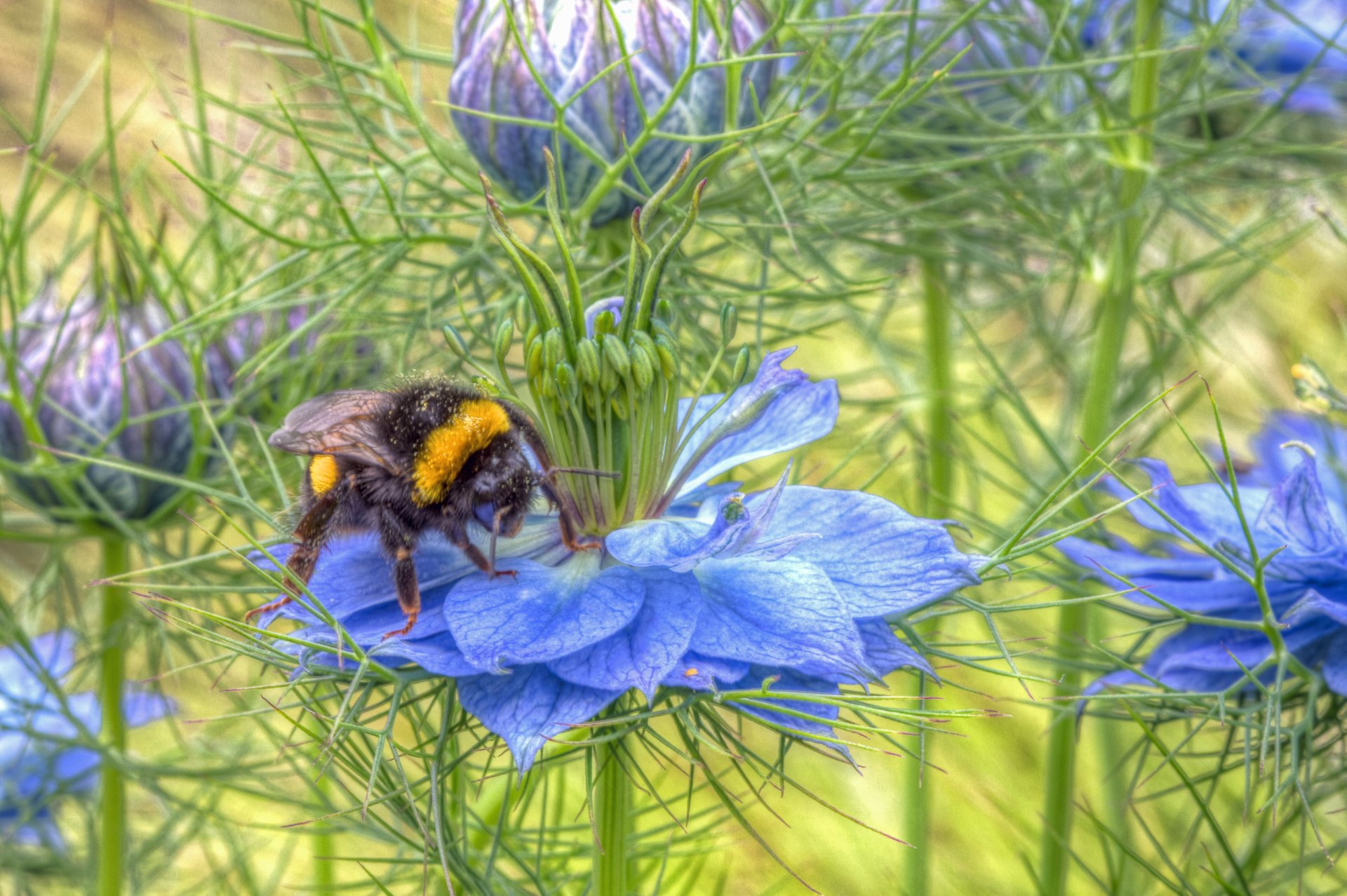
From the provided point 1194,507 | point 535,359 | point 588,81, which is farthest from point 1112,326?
point 535,359

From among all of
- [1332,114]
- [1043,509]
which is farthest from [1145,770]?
[1043,509]

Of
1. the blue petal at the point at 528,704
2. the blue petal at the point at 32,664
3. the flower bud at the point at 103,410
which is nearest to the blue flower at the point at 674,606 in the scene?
the blue petal at the point at 528,704

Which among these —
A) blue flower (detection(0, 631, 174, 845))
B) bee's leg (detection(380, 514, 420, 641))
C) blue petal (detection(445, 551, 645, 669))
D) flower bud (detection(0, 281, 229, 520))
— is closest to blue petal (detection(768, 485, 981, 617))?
blue petal (detection(445, 551, 645, 669))

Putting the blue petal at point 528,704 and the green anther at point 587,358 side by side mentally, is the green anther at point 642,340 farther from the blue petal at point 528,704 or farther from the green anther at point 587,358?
the blue petal at point 528,704

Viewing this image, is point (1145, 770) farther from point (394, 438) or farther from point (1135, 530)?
point (394, 438)

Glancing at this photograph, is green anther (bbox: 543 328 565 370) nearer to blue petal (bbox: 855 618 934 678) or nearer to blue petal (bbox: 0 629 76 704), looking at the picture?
blue petal (bbox: 855 618 934 678)

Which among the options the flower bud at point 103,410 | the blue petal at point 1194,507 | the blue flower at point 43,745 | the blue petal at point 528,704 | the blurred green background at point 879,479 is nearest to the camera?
the blue petal at point 528,704

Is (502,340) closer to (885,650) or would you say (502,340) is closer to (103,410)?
(885,650)
